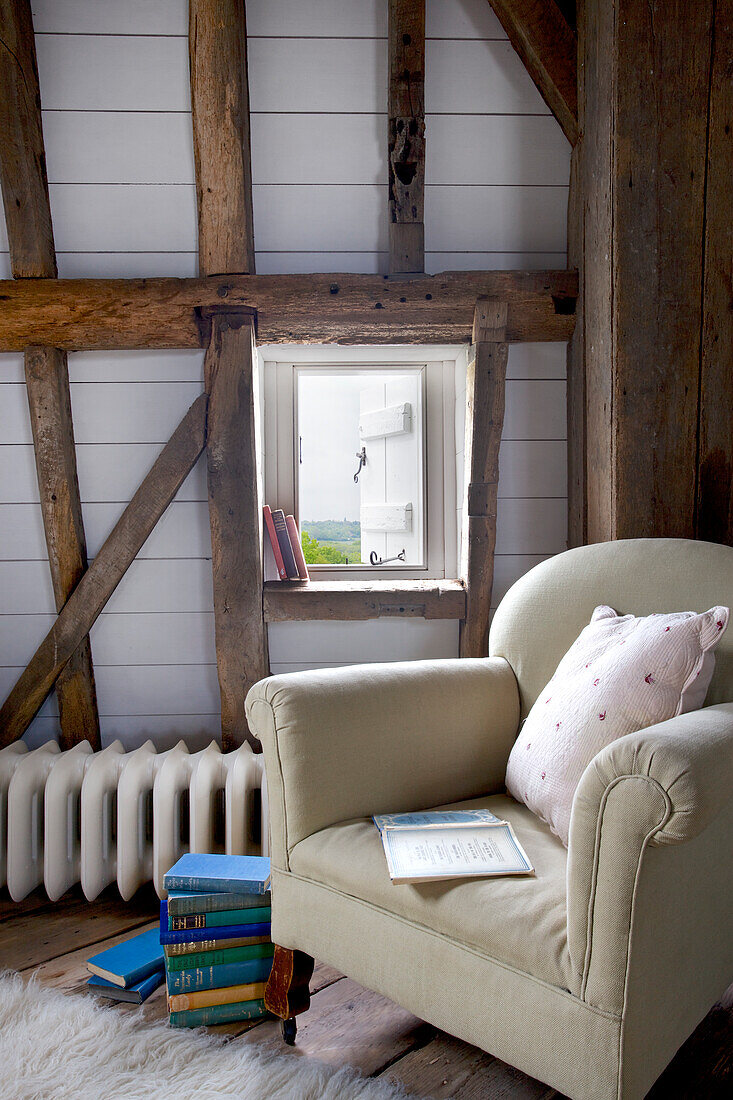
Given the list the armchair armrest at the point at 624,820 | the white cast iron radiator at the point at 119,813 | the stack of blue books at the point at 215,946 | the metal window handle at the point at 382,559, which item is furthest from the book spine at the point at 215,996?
the metal window handle at the point at 382,559

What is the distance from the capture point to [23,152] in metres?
1.93

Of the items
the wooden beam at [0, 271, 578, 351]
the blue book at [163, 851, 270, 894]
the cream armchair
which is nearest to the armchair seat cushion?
the cream armchair

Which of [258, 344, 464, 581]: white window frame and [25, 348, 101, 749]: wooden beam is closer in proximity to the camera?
[25, 348, 101, 749]: wooden beam

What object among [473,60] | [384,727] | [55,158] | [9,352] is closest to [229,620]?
[384,727]

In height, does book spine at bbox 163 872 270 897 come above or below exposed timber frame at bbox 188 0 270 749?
below

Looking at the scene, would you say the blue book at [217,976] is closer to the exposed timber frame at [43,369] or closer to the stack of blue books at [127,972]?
the stack of blue books at [127,972]

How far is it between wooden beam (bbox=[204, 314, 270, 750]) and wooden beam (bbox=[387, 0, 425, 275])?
484mm

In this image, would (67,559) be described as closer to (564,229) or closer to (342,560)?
(342,560)

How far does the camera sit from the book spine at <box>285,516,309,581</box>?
2180mm

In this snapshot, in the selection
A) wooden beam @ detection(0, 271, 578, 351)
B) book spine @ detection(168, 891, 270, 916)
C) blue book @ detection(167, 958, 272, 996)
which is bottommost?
blue book @ detection(167, 958, 272, 996)

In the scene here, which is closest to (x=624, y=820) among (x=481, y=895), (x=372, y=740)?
(x=481, y=895)

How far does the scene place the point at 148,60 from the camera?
1.99 m

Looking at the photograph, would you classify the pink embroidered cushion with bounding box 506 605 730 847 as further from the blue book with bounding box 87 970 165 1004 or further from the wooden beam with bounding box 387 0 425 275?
the wooden beam with bounding box 387 0 425 275

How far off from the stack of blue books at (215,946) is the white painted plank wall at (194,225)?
82 cm
